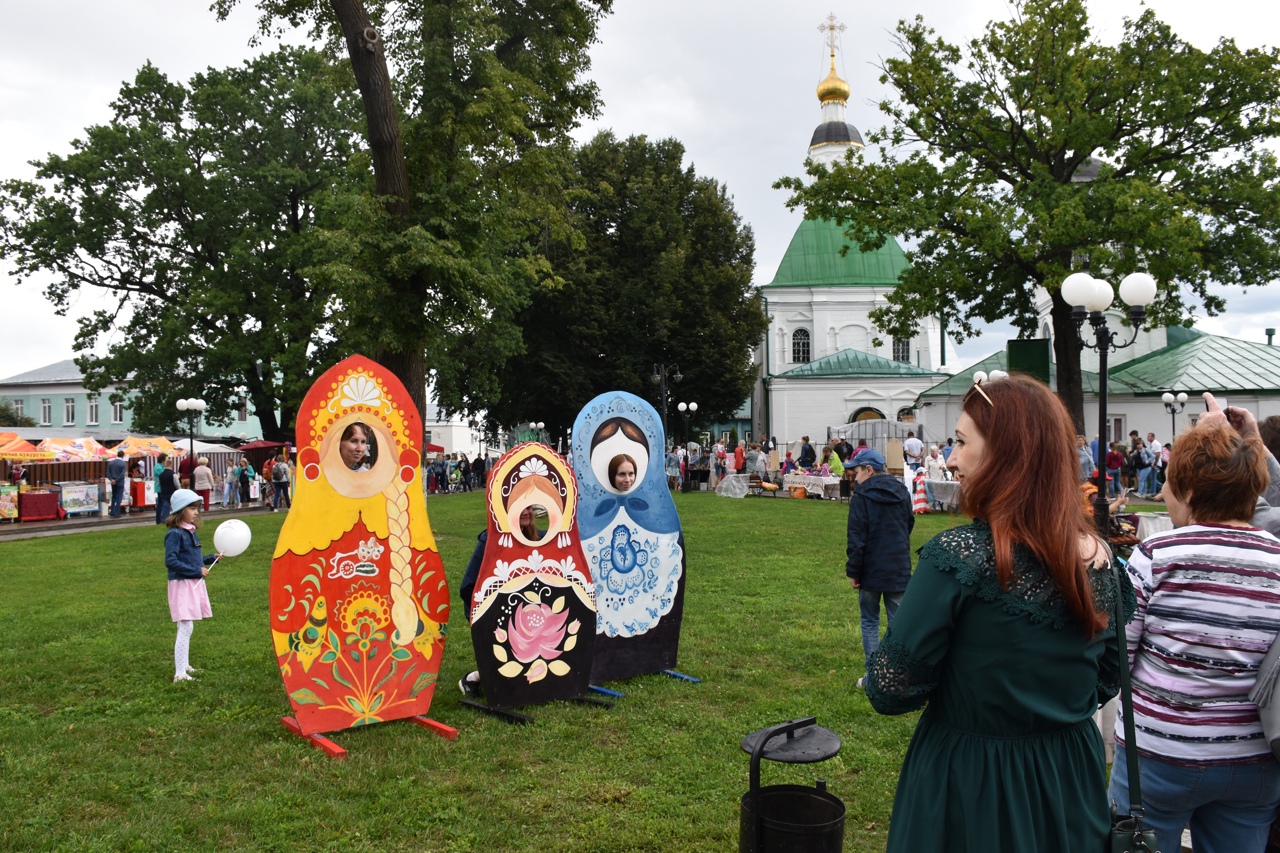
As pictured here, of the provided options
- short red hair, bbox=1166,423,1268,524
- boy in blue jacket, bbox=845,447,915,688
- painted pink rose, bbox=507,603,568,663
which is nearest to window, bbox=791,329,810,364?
boy in blue jacket, bbox=845,447,915,688

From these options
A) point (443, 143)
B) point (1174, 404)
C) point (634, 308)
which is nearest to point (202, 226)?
point (634, 308)

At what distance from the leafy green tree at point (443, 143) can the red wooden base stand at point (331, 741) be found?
740 cm

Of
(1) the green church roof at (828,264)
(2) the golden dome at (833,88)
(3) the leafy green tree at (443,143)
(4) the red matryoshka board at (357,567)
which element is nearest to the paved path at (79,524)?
(3) the leafy green tree at (443,143)

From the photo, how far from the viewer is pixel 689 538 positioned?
17672 millimetres

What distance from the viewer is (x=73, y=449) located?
3148 cm

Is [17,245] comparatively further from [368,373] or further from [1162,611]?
[1162,611]

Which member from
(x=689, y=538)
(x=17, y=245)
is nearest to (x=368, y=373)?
(x=689, y=538)

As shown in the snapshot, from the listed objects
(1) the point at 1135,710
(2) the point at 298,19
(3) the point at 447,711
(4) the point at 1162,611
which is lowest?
(3) the point at 447,711

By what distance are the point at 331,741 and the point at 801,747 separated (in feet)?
13.0

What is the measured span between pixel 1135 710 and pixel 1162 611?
1.23 feet

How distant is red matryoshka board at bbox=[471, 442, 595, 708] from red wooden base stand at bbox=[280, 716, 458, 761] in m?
0.43

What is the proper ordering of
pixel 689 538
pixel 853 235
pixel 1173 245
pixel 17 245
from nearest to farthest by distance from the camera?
1. pixel 689 538
2. pixel 1173 245
3. pixel 853 235
4. pixel 17 245

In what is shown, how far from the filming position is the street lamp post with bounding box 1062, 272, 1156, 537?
6352 mm

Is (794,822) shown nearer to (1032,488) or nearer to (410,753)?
(1032,488)
